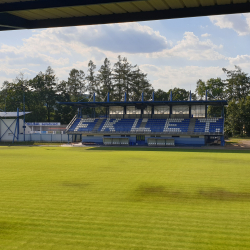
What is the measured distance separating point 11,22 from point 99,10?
168 centimetres

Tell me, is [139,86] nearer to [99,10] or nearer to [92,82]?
[92,82]

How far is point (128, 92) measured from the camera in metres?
87.0

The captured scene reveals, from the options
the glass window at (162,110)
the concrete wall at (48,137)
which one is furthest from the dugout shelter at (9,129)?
the glass window at (162,110)

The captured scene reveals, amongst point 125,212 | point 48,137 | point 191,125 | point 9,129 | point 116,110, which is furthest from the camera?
point 9,129

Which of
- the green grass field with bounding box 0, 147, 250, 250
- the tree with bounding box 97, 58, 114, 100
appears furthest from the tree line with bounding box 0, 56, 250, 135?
the green grass field with bounding box 0, 147, 250, 250

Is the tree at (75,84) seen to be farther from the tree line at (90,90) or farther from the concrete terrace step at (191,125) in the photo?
the concrete terrace step at (191,125)

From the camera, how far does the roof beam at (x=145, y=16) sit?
4.39m

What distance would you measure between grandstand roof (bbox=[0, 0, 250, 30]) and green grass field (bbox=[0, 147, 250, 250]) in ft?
17.4

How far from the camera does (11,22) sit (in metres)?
5.02

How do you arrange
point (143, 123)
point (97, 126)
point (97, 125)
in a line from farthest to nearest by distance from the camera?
1. point (97, 125)
2. point (97, 126)
3. point (143, 123)

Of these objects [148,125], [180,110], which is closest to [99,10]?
[148,125]

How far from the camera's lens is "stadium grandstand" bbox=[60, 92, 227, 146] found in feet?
148

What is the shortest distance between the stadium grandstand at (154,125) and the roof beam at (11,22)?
4107 cm

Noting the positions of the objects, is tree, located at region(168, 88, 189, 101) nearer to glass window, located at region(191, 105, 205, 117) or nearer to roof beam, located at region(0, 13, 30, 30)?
glass window, located at region(191, 105, 205, 117)
